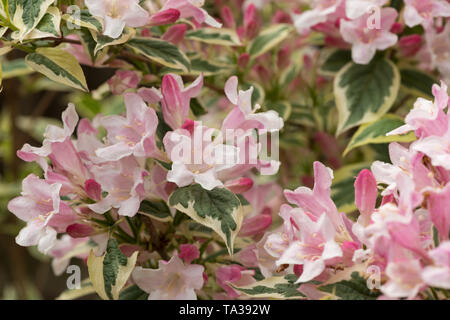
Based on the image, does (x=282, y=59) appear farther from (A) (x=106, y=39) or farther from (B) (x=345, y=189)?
(A) (x=106, y=39)

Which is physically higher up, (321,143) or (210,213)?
(210,213)

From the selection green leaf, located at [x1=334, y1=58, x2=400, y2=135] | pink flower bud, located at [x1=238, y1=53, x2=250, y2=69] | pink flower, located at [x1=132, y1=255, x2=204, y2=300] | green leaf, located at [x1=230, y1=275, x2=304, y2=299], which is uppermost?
pink flower bud, located at [x1=238, y1=53, x2=250, y2=69]

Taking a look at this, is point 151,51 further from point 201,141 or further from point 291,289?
point 291,289

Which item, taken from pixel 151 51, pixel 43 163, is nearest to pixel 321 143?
pixel 151 51

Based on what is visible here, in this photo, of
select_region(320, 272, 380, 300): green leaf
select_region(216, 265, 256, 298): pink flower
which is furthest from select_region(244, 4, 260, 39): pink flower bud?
select_region(320, 272, 380, 300): green leaf

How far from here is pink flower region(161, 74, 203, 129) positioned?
2.50 feet

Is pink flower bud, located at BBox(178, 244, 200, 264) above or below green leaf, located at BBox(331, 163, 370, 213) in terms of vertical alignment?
above

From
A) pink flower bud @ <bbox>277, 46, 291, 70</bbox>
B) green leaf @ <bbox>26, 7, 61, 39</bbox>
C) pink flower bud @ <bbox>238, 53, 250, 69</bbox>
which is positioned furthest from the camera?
pink flower bud @ <bbox>277, 46, 291, 70</bbox>

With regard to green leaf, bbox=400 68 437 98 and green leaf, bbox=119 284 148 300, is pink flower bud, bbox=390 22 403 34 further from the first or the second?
green leaf, bbox=119 284 148 300

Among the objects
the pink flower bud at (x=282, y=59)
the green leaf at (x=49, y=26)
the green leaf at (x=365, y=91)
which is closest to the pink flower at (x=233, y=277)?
the green leaf at (x=365, y=91)

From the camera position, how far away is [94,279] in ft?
2.42

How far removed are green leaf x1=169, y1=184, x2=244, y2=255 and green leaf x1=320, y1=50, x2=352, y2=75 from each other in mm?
436

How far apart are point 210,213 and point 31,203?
0.24 metres
